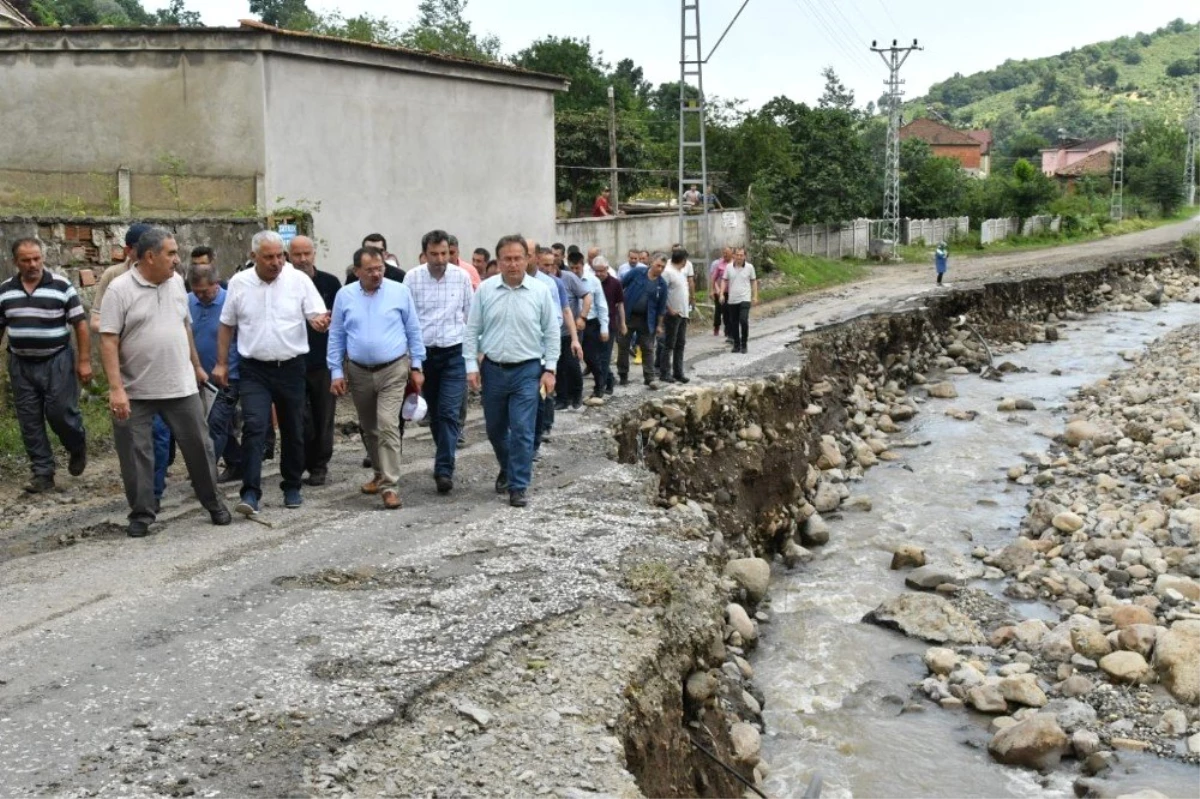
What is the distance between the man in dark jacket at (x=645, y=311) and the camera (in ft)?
46.6

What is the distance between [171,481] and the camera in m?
9.57

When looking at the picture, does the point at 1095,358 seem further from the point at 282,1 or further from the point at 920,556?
the point at 282,1

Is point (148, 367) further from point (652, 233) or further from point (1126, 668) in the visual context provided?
point (652, 233)

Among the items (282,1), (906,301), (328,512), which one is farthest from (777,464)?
(282,1)

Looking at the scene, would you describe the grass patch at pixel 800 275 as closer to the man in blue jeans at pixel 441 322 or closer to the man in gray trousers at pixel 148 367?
the man in blue jeans at pixel 441 322

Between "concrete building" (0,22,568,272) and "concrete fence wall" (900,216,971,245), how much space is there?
34.6 m

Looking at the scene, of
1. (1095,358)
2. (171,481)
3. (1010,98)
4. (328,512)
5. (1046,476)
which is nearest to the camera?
(328,512)

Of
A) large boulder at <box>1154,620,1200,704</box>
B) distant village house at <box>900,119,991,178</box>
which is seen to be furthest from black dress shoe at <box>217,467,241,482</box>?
distant village house at <box>900,119,991,178</box>

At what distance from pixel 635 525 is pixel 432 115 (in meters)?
10.7

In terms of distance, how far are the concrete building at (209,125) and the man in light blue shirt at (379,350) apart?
6459 millimetres

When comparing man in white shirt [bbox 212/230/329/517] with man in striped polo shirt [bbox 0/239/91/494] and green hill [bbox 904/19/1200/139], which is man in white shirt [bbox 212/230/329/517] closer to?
man in striped polo shirt [bbox 0/239/91/494]

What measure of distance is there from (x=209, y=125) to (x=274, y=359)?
795cm

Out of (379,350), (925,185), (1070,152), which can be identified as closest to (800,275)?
(925,185)

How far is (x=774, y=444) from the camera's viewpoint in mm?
14117
